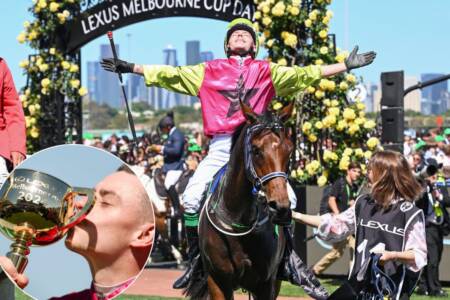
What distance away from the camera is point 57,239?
4.68m

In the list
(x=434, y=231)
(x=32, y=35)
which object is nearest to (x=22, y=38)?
(x=32, y=35)

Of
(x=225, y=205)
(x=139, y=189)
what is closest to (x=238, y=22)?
(x=225, y=205)

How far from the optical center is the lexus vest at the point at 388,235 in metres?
6.07

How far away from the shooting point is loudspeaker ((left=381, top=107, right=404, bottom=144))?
41.2 feet

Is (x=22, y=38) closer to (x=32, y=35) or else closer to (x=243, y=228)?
(x=32, y=35)

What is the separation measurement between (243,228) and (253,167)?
66 cm

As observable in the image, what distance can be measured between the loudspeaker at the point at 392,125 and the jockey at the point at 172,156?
Answer: 359cm

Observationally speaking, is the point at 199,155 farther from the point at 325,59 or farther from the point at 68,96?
the point at 325,59

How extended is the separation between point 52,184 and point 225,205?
249cm

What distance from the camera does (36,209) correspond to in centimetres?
467

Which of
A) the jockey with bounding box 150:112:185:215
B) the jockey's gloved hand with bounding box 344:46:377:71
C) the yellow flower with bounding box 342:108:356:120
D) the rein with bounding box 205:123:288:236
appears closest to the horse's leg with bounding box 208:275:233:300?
the rein with bounding box 205:123:288:236

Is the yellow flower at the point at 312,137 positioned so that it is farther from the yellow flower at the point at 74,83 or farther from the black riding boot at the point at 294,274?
the black riding boot at the point at 294,274

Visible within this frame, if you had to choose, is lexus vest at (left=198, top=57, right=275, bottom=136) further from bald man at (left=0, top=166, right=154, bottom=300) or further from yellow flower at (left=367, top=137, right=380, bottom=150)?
yellow flower at (left=367, top=137, right=380, bottom=150)

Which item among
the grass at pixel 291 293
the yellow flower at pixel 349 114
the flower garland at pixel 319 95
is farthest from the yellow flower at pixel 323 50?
the grass at pixel 291 293
